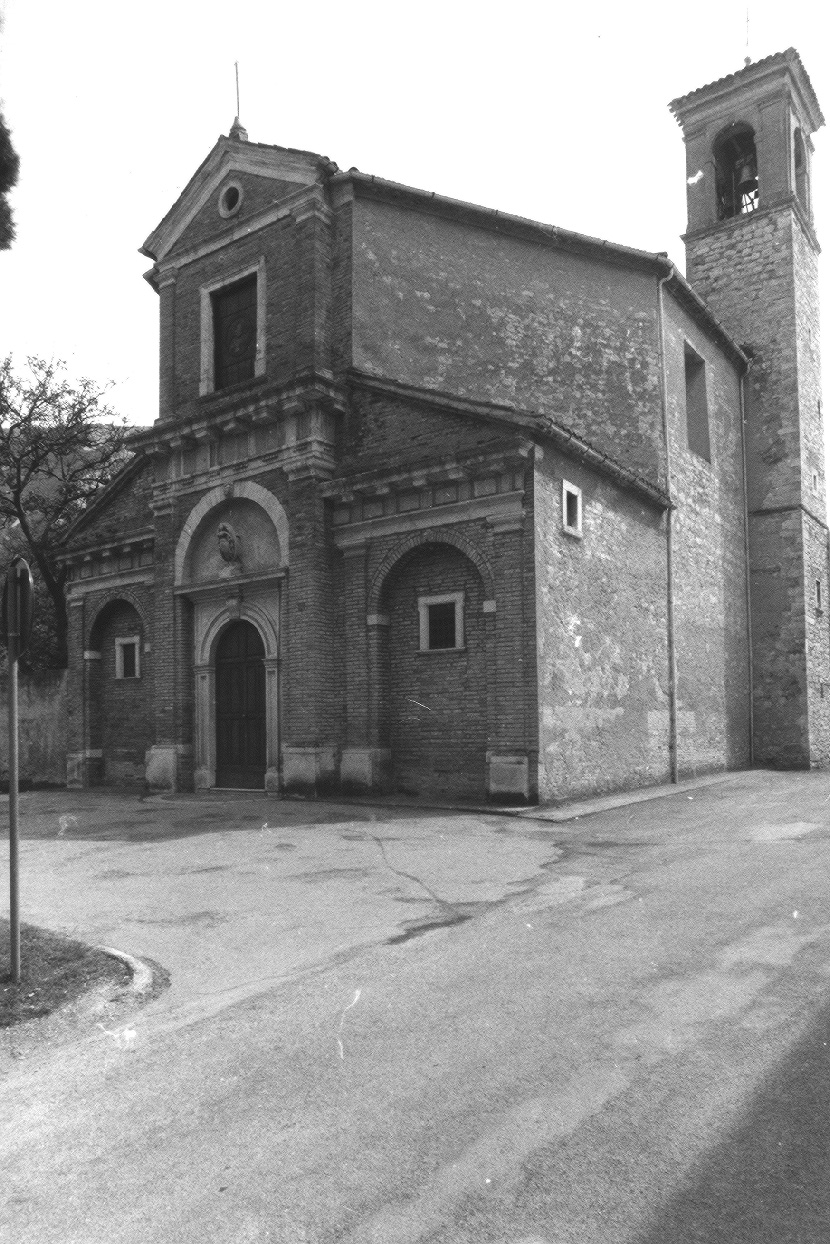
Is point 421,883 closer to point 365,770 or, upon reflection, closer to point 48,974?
point 48,974

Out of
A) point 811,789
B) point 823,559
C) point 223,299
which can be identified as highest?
point 223,299

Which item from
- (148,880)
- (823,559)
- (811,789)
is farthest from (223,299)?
(823,559)

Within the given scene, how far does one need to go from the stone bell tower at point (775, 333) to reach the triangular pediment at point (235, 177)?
1255cm

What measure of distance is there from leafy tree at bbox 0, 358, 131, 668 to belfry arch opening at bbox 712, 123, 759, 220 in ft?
57.3

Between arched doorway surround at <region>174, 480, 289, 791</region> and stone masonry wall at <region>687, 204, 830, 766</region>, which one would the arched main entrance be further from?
stone masonry wall at <region>687, 204, 830, 766</region>

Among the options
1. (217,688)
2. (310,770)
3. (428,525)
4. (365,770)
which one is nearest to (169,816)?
(310,770)

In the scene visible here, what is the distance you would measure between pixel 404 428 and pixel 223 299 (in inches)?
211

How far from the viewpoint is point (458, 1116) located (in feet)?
12.1

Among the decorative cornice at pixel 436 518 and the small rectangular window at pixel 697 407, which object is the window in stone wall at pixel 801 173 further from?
the decorative cornice at pixel 436 518

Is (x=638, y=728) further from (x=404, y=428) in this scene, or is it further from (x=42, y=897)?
(x=42, y=897)

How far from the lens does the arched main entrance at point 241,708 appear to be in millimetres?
16875

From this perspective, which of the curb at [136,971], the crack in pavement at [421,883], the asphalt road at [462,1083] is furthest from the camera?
the crack in pavement at [421,883]

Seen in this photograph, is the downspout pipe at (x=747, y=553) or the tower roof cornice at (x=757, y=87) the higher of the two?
the tower roof cornice at (x=757, y=87)

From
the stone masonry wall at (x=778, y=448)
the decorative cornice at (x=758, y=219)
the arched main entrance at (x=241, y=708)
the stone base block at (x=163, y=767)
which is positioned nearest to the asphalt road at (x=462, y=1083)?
the arched main entrance at (x=241, y=708)
